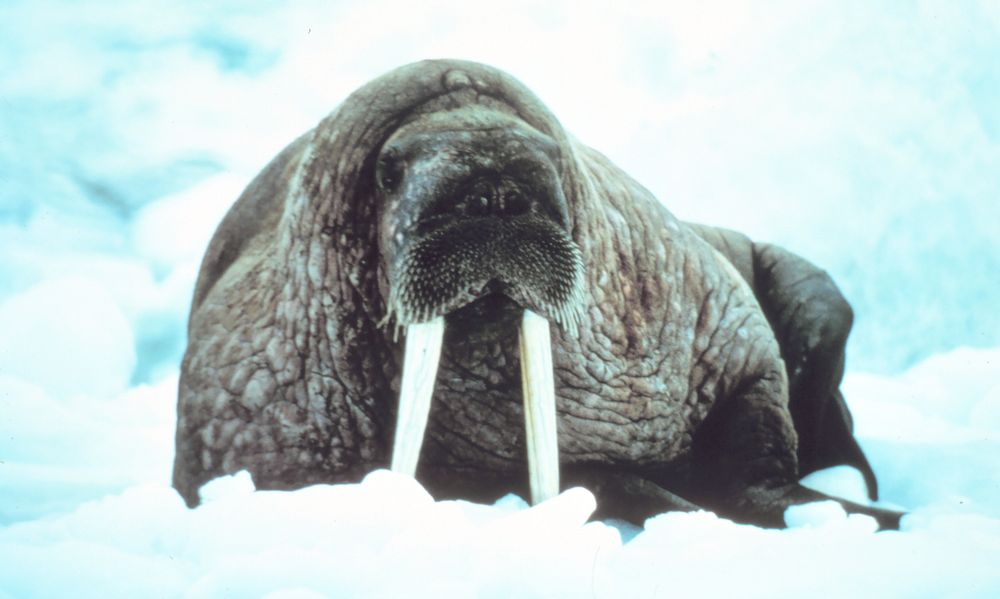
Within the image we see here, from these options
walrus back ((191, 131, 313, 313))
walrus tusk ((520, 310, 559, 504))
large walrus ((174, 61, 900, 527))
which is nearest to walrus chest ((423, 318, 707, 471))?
large walrus ((174, 61, 900, 527))

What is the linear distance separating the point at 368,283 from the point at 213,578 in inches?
58.4

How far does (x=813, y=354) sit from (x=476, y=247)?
9.30ft

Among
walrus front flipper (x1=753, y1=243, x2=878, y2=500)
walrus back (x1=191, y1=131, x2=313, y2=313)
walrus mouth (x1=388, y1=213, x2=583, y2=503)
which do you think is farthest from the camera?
walrus front flipper (x1=753, y1=243, x2=878, y2=500)

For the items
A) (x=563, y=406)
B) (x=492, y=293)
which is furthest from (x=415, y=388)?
(x=563, y=406)

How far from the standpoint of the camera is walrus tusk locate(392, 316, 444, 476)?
3303 mm

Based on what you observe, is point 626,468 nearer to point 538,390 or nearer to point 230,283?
point 538,390

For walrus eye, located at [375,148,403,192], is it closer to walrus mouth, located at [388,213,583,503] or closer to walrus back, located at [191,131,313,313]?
walrus mouth, located at [388,213,583,503]

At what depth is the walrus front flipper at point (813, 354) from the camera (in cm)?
523

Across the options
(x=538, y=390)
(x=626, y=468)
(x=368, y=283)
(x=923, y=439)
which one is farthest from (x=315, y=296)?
(x=923, y=439)

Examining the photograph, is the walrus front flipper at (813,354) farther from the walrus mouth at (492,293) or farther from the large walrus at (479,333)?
the walrus mouth at (492,293)

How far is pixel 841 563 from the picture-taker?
2.64 m

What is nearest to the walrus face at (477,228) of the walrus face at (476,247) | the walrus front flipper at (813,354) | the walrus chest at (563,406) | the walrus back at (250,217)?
the walrus face at (476,247)

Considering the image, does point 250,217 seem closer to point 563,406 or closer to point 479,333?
point 479,333

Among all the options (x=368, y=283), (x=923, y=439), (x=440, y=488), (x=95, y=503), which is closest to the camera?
(x=95, y=503)
